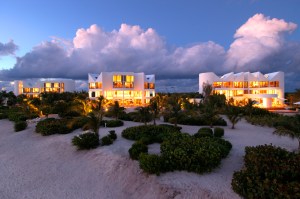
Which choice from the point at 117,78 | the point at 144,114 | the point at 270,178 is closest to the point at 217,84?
the point at 117,78

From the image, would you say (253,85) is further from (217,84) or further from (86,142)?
(86,142)

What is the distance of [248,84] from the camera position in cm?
6044

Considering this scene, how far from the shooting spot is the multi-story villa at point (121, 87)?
193 ft

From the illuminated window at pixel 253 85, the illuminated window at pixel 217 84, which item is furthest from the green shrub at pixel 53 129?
the illuminated window at pixel 253 85

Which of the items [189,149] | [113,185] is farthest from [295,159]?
[113,185]

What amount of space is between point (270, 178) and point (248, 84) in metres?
56.9

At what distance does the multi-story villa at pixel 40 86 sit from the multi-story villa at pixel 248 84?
57503mm

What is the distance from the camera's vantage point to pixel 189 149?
1217 centimetres

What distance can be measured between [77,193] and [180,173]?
5387mm

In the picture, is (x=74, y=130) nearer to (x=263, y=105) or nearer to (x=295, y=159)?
(x=295, y=159)

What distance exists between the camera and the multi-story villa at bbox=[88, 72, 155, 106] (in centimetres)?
5895

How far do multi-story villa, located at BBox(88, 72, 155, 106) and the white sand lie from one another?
40.5m

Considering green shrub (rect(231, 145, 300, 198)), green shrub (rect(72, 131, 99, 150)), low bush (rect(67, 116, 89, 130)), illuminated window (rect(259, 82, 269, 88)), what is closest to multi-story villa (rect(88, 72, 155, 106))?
illuminated window (rect(259, 82, 269, 88))

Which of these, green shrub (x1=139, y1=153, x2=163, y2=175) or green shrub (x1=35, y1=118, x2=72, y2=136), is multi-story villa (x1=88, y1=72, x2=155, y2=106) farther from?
green shrub (x1=139, y1=153, x2=163, y2=175)
